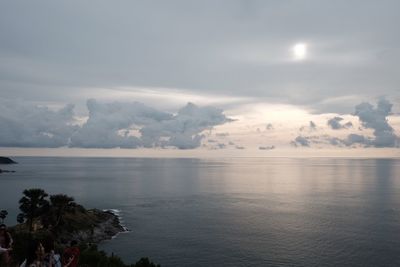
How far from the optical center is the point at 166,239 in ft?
293

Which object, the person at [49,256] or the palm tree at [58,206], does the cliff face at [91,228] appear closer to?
the palm tree at [58,206]

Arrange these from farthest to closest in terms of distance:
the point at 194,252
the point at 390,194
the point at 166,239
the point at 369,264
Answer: the point at 390,194 → the point at 166,239 → the point at 194,252 → the point at 369,264

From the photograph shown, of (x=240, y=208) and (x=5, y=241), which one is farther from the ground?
(x=5, y=241)

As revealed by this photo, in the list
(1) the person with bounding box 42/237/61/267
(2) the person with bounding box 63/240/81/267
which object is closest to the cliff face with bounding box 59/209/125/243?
(2) the person with bounding box 63/240/81/267

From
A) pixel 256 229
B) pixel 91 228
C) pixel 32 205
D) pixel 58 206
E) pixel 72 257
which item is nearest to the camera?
pixel 72 257

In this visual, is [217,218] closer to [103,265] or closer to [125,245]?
[125,245]

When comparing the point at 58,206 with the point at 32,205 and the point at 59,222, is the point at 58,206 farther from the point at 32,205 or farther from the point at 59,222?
the point at 32,205

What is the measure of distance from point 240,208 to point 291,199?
118 ft

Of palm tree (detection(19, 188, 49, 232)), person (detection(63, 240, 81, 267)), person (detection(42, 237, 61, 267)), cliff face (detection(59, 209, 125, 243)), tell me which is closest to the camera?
person (detection(42, 237, 61, 267))

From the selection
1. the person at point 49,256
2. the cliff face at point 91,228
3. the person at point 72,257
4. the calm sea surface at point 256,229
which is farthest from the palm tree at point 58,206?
the person at point 49,256

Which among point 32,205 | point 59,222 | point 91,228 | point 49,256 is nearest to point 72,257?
point 49,256

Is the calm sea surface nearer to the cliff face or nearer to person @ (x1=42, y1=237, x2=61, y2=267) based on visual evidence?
the cliff face

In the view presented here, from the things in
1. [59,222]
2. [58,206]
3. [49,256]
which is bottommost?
[59,222]

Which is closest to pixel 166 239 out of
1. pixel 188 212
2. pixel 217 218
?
pixel 217 218
